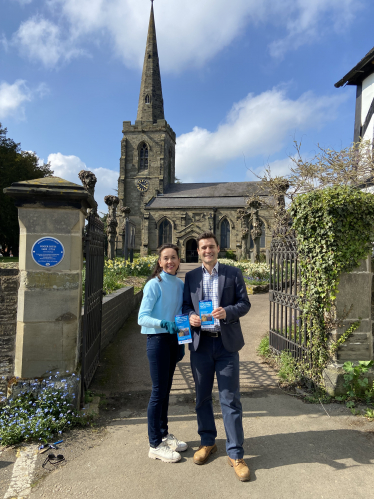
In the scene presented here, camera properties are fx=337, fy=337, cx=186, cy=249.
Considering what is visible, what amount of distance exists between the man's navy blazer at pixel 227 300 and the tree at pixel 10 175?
→ 1023 inches

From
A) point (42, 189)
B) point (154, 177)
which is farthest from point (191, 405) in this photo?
point (154, 177)

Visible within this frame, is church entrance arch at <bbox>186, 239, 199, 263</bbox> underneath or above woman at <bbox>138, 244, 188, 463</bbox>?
above

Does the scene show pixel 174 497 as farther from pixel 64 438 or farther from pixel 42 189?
pixel 42 189

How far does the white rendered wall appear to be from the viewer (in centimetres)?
1164

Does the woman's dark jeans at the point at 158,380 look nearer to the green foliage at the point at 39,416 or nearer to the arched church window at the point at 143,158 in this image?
the green foliage at the point at 39,416

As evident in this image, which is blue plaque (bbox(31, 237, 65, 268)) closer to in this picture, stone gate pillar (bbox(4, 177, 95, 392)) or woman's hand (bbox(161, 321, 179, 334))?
stone gate pillar (bbox(4, 177, 95, 392))

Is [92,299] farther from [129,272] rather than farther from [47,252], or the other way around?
[129,272]

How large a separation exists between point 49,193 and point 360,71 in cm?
1293

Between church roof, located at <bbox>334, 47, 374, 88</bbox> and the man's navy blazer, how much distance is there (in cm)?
1224

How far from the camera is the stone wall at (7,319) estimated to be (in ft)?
11.8

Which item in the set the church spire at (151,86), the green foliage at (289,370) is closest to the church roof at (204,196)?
the church spire at (151,86)

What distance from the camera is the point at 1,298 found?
3604mm

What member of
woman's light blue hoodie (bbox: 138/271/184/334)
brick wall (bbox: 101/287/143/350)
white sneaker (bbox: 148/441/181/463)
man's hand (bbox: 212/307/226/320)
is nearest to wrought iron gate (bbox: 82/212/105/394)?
brick wall (bbox: 101/287/143/350)

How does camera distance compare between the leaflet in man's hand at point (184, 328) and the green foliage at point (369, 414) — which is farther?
the green foliage at point (369, 414)
